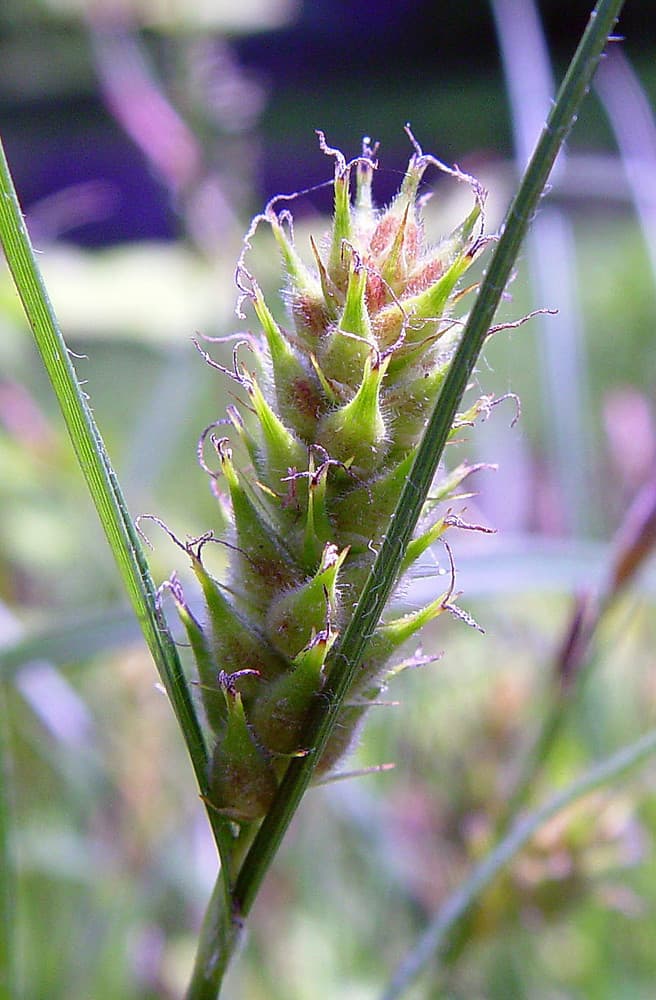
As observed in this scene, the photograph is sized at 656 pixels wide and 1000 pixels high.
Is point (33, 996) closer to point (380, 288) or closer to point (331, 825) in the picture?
point (331, 825)

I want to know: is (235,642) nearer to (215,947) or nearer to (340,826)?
(215,947)

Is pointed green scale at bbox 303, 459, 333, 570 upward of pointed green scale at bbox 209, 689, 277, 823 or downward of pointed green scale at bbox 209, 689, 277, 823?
upward

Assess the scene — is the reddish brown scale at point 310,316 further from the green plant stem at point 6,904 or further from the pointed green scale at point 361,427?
the green plant stem at point 6,904

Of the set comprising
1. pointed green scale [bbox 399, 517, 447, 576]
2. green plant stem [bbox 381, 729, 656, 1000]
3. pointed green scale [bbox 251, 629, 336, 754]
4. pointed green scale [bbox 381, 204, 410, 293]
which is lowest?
green plant stem [bbox 381, 729, 656, 1000]

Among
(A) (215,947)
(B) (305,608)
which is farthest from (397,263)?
(A) (215,947)

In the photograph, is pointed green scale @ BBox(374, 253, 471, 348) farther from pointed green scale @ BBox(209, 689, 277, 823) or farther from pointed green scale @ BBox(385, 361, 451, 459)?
pointed green scale @ BBox(209, 689, 277, 823)

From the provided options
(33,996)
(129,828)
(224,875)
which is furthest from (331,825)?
(224,875)

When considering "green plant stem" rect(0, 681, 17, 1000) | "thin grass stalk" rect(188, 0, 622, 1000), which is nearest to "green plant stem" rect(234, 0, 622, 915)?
"thin grass stalk" rect(188, 0, 622, 1000)

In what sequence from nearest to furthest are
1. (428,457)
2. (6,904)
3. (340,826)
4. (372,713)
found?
1. (428,457)
2. (6,904)
3. (372,713)
4. (340,826)
